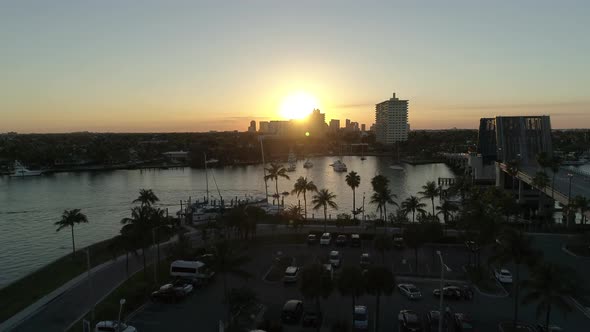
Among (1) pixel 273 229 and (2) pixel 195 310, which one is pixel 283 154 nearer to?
(1) pixel 273 229

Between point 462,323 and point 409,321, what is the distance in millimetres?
1671

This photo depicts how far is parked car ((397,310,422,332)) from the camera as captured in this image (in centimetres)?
1231

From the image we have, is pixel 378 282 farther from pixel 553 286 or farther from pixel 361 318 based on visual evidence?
pixel 553 286

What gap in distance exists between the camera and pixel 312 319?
12.9 m

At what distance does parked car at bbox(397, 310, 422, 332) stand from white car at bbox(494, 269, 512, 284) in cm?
555

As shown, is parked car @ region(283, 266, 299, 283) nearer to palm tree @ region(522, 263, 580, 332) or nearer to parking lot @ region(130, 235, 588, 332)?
parking lot @ region(130, 235, 588, 332)

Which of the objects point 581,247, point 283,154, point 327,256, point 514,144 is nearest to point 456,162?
point 514,144

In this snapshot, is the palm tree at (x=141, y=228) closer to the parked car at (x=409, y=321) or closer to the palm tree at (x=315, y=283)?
the palm tree at (x=315, y=283)

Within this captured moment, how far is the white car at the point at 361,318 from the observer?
12.7 meters

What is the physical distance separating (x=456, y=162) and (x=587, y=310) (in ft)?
234

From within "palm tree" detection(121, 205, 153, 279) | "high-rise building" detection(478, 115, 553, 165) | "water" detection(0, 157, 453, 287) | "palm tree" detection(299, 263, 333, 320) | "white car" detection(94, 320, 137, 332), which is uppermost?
"high-rise building" detection(478, 115, 553, 165)

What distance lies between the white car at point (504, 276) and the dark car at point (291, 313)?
8594 mm

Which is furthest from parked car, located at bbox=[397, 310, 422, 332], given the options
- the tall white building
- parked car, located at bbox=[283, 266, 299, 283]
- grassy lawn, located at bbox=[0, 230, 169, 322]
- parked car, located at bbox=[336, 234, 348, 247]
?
the tall white building

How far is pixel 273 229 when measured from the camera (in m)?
26.1
